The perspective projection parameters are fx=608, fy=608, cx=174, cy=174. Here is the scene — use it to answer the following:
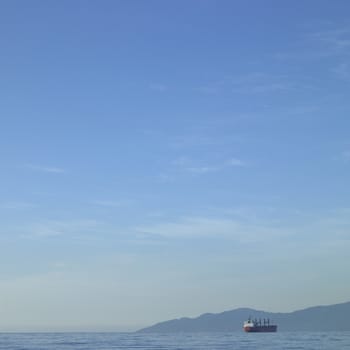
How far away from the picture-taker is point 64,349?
4321 inches

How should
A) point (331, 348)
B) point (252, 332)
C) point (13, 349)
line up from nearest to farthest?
point (331, 348) < point (13, 349) < point (252, 332)

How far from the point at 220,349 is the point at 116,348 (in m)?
19.6

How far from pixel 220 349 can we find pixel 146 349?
14065mm

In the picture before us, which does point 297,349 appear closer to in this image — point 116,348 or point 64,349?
point 116,348

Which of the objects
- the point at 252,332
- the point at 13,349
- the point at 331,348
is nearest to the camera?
the point at 331,348

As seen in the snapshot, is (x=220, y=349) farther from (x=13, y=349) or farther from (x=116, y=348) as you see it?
(x=13, y=349)

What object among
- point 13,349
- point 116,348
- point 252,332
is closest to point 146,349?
point 116,348

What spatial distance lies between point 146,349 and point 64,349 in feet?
48.7

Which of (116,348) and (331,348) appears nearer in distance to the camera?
(331,348)

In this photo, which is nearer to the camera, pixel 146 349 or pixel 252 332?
pixel 146 349

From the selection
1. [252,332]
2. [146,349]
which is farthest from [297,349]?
[252,332]

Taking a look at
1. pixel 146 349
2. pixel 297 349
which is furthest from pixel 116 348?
pixel 297 349

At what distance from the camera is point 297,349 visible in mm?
98562

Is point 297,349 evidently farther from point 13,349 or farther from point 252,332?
point 252,332
